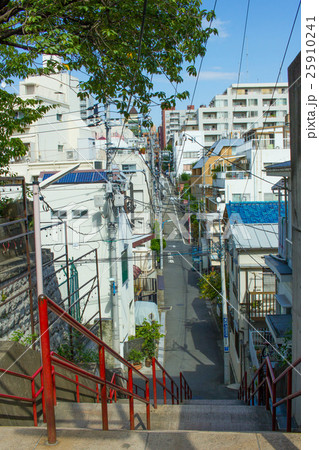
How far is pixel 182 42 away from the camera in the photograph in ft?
18.8

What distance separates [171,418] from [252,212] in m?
13.1

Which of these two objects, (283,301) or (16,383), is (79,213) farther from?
(16,383)

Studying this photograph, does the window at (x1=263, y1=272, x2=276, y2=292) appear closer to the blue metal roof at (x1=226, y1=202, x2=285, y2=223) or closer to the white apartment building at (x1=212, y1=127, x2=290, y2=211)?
the blue metal roof at (x1=226, y1=202, x2=285, y2=223)

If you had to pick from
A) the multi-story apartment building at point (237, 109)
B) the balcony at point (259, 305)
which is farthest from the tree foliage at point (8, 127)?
the multi-story apartment building at point (237, 109)

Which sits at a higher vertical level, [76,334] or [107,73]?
[107,73]

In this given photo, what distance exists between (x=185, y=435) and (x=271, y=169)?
21.9ft

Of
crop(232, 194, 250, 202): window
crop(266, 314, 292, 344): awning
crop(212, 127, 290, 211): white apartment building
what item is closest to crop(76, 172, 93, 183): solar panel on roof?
crop(266, 314, 292, 344): awning

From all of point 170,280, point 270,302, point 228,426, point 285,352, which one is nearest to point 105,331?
point 270,302

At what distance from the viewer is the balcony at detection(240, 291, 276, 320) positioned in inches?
598

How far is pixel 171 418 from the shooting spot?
6.34 m

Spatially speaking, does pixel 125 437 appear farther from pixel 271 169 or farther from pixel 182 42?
pixel 271 169

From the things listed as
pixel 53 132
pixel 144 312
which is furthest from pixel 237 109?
pixel 144 312

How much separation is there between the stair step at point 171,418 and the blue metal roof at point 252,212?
1170 centimetres

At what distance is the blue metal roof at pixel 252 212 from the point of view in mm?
17859
